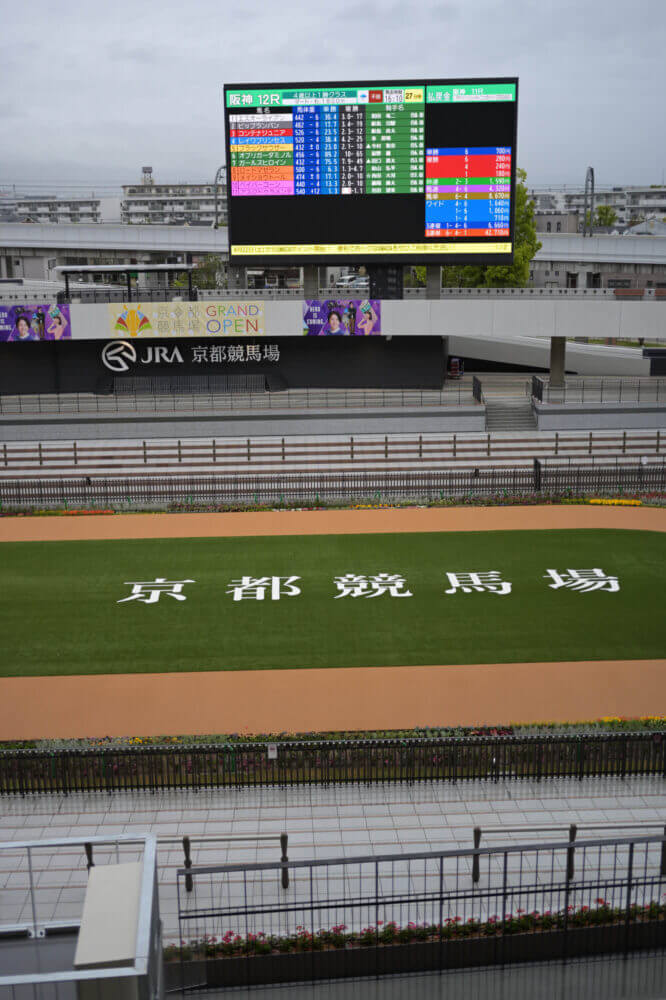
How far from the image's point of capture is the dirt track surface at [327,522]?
85.6 ft

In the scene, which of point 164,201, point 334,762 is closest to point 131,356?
point 334,762

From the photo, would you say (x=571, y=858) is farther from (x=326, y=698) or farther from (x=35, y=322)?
(x=35, y=322)

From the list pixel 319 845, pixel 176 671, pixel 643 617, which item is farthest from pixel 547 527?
pixel 319 845

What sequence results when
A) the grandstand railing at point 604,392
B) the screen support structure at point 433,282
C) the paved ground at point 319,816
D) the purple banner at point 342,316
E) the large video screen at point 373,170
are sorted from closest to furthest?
the paved ground at point 319,816 → the large video screen at point 373,170 → the grandstand railing at point 604,392 → the purple banner at point 342,316 → the screen support structure at point 433,282

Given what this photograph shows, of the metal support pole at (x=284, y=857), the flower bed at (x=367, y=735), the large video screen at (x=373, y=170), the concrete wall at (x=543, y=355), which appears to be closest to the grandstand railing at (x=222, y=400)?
the large video screen at (x=373, y=170)

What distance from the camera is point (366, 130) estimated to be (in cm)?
3328

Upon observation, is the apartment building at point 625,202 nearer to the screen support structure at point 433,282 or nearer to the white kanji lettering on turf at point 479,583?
the screen support structure at point 433,282

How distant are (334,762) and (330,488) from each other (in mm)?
16298

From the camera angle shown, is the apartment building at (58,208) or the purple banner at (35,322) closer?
the purple banner at (35,322)

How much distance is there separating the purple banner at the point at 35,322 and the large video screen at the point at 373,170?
7393 millimetres

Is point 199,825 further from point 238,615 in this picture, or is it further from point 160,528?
point 160,528

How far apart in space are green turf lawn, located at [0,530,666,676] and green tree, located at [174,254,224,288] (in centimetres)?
2771

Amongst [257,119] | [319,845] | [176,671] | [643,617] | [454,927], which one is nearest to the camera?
[454,927]

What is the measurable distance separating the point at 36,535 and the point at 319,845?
1652 centimetres
